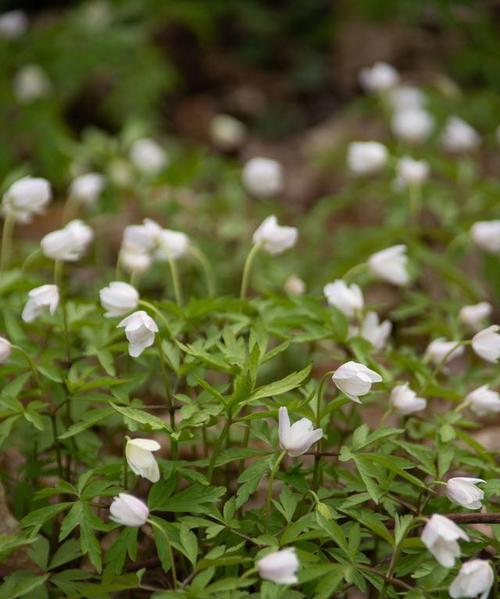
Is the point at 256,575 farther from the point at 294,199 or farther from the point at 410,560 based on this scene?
the point at 294,199

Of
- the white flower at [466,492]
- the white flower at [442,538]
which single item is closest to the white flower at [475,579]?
the white flower at [442,538]

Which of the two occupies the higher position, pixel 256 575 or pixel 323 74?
pixel 256 575

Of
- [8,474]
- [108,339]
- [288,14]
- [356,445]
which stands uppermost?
[108,339]

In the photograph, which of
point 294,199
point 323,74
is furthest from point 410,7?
point 294,199

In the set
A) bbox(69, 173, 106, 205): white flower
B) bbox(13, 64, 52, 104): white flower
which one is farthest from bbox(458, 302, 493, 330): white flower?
bbox(13, 64, 52, 104): white flower

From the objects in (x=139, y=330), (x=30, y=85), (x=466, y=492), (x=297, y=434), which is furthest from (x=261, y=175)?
(x=466, y=492)

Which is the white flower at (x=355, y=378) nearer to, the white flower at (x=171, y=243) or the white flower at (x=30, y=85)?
the white flower at (x=171, y=243)

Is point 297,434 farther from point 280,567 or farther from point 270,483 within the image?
point 280,567
